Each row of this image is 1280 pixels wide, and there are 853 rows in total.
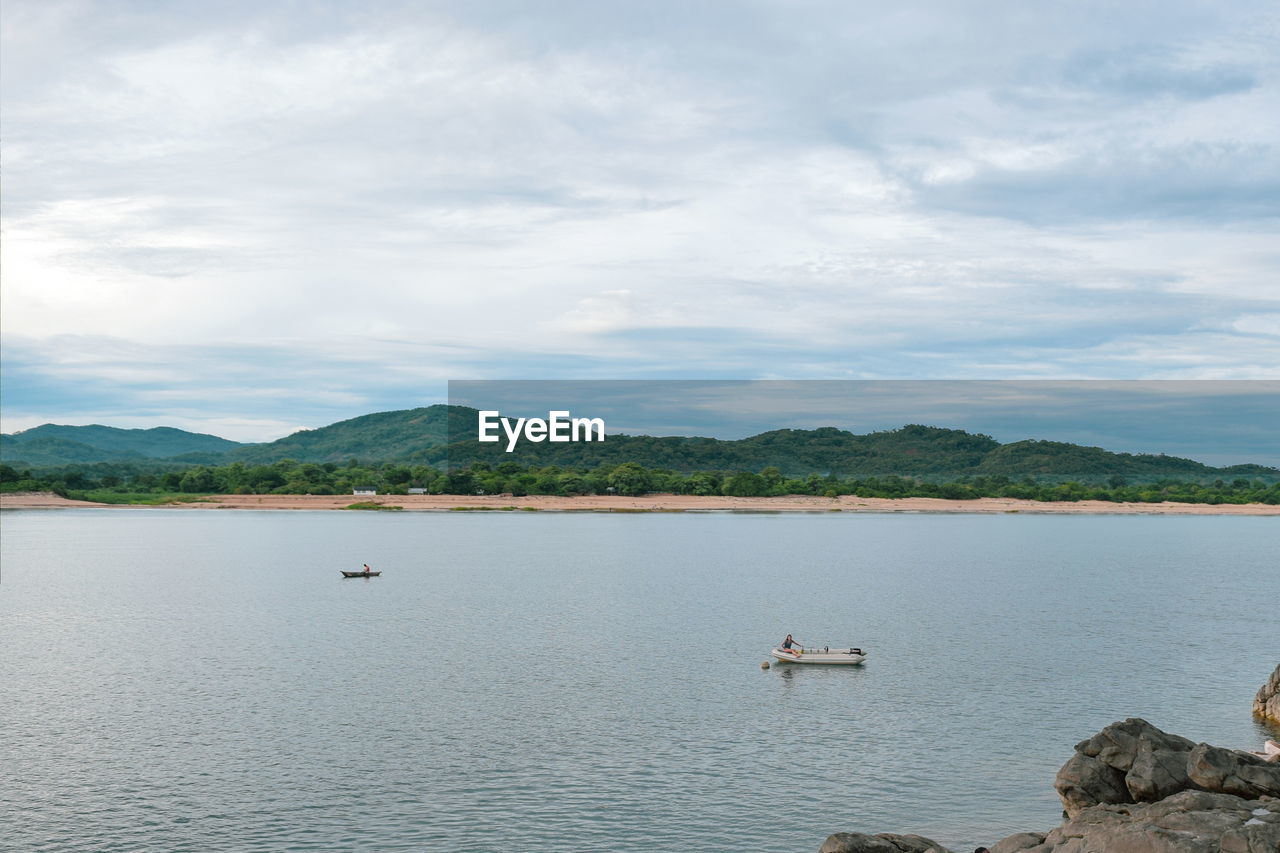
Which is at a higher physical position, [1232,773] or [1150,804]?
[1232,773]

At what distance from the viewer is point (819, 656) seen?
51.5 m

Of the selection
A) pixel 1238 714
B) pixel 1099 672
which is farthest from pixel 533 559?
pixel 1238 714

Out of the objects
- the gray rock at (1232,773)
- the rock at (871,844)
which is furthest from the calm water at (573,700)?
the gray rock at (1232,773)

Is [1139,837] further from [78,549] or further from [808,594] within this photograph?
[78,549]

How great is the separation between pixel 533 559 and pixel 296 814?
8525 cm

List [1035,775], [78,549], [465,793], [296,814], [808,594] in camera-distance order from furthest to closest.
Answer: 1. [78,549]
2. [808,594]
3. [1035,775]
4. [465,793]
5. [296,814]

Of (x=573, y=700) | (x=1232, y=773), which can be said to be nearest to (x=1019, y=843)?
(x=1232, y=773)

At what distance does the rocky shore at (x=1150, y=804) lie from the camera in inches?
766

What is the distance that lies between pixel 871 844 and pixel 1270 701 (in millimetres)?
25798

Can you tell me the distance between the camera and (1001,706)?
42688 mm

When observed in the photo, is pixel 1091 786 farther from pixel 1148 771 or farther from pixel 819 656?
pixel 819 656

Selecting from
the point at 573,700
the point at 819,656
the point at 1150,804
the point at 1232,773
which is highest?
the point at 1232,773

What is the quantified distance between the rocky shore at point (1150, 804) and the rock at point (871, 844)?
20 millimetres

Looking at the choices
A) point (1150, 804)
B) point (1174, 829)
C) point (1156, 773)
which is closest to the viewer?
point (1174, 829)
